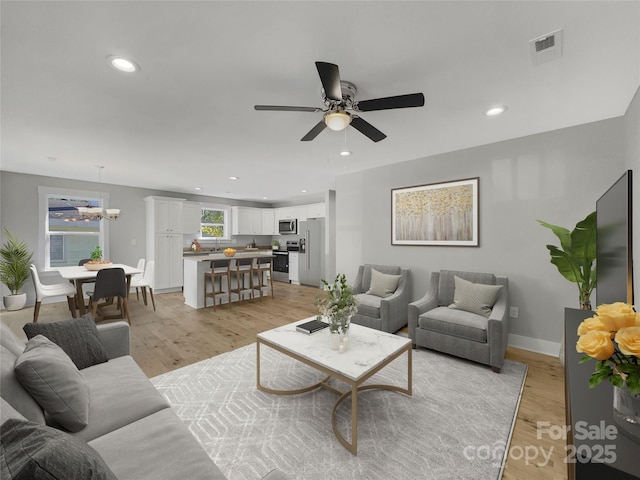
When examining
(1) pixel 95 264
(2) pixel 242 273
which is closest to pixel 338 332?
(2) pixel 242 273

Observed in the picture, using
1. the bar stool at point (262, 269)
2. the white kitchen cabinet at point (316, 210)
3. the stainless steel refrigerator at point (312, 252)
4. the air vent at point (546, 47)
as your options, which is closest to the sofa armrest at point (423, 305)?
the air vent at point (546, 47)

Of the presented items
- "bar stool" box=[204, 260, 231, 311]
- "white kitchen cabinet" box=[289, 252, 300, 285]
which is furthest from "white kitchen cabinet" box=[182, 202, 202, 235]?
"white kitchen cabinet" box=[289, 252, 300, 285]

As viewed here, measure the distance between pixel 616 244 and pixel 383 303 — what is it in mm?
2242

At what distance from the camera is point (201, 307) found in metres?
4.91

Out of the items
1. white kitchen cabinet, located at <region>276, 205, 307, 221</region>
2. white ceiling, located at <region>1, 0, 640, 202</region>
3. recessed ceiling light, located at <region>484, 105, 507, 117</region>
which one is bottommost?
white kitchen cabinet, located at <region>276, 205, 307, 221</region>

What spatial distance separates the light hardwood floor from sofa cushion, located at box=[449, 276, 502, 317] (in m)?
0.62

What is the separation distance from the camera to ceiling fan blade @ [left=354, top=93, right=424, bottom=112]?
1.66 m

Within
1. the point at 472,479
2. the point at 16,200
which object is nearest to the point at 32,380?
the point at 472,479

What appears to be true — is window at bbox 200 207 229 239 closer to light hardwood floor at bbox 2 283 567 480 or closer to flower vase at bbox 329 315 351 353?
light hardwood floor at bbox 2 283 567 480

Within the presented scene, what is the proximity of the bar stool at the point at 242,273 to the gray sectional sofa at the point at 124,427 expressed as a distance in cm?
350

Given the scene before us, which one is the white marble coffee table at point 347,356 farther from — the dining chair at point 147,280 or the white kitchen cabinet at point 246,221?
the white kitchen cabinet at point 246,221

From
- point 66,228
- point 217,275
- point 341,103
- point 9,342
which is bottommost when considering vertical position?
point 217,275

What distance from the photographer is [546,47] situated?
1611mm

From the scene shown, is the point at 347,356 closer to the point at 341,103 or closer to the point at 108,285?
the point at 341,103
